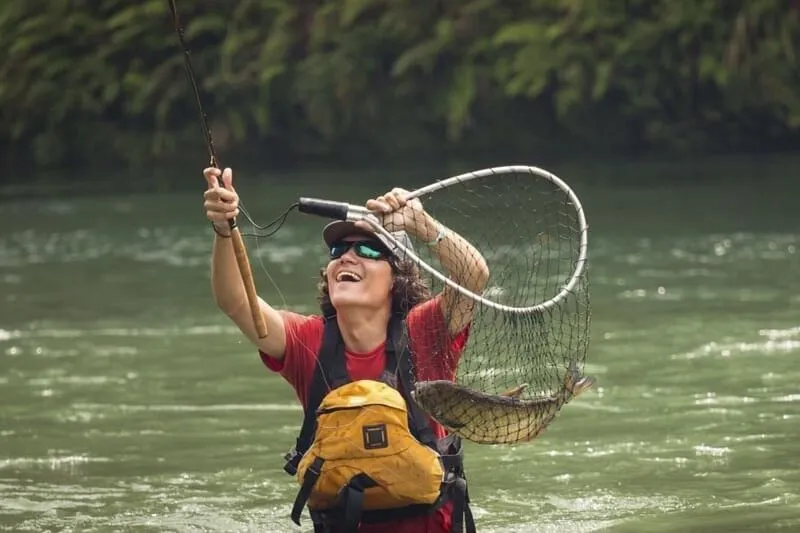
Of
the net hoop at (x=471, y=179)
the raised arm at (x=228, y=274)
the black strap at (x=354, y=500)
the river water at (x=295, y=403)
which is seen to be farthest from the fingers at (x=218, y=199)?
the river water at (x=295, y=403)

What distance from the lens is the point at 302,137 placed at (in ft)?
97.8

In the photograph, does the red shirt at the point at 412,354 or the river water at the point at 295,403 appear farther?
the river water at the point at 295,403

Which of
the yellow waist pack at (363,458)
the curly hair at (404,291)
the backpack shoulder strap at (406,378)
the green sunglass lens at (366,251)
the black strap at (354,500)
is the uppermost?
the green sunglass lens at (366,251)

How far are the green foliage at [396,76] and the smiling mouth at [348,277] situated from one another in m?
20.7

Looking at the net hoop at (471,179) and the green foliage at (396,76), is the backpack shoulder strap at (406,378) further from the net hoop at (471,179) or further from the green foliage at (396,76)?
the green foliage at (396,76)

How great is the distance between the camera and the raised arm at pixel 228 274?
18.5 ft

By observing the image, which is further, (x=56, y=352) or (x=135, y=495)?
(x=56, y=352)

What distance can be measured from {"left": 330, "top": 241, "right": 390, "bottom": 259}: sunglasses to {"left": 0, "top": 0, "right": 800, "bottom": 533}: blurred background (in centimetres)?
206

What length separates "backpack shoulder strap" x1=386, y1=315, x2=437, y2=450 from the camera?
19.5 feet

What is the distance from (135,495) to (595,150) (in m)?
20.2

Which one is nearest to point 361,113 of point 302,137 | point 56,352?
point 302,137

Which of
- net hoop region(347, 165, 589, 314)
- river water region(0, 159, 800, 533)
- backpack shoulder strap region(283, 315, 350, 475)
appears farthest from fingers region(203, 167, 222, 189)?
river water region(0, 159, 800, 533)

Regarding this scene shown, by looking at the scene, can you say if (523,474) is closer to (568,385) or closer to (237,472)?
(237,472)

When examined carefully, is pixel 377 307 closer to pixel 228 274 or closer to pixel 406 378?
pixel 406 378
